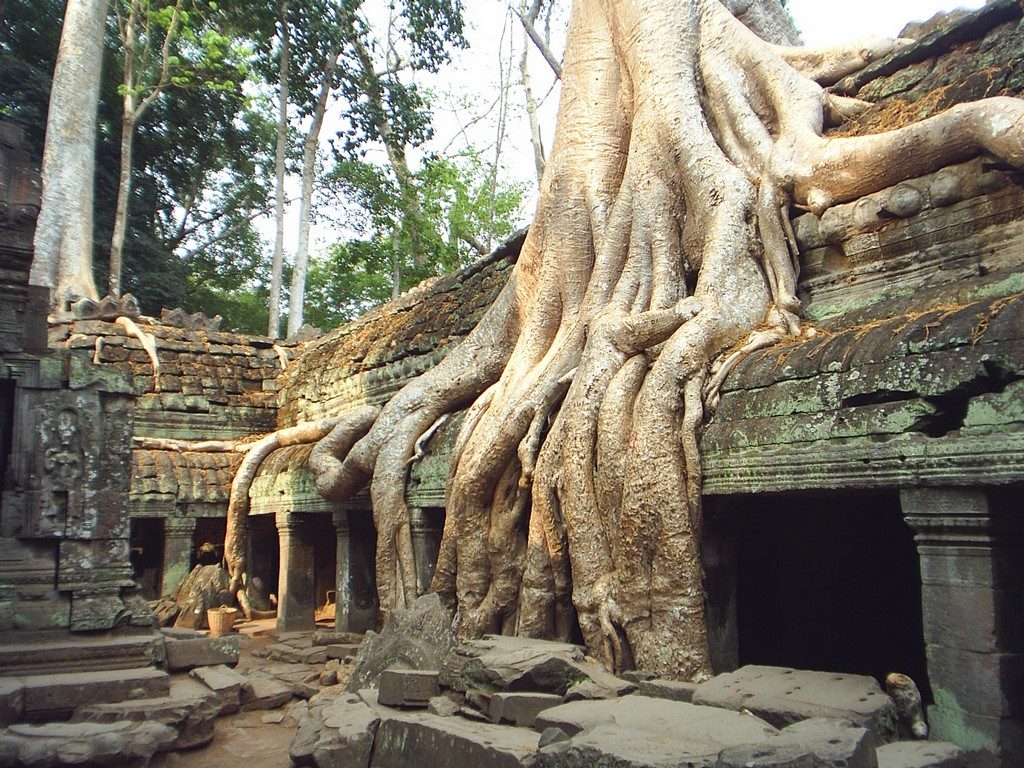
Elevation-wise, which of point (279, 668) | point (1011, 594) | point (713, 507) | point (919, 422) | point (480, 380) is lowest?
point (279, 668)

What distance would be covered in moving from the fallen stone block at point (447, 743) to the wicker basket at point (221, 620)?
5028 mm

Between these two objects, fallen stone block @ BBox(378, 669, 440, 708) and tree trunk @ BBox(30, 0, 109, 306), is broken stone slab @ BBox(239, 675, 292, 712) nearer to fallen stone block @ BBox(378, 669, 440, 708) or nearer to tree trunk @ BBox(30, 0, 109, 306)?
fallen stone block @ BBox(378, 669, 440, 708)

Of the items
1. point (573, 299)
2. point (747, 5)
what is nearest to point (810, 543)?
point (573, 299)

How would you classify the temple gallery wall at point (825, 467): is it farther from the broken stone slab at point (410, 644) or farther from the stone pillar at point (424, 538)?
the broken stone slab at point (410, 644)

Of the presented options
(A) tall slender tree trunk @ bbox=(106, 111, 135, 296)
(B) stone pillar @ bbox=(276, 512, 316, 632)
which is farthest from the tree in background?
(B) stone pillar @ bbox=(276, 512, 316, 632)

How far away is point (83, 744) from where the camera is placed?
4.02m

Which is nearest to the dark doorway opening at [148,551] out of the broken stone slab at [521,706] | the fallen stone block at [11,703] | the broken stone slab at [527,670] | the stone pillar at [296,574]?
the stone pillar at [296,574]

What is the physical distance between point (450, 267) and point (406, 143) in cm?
291

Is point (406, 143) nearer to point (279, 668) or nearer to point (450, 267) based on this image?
point (450, 267)

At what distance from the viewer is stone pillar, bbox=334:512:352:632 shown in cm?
797

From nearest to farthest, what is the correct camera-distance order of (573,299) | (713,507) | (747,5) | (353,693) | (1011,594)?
(1011,594), (713,507), (353,693), (573,299), (747,5)

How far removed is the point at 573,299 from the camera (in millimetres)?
6578

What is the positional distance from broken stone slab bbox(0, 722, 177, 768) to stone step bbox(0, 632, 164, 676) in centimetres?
76

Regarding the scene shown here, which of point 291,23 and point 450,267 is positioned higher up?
point 291,23
